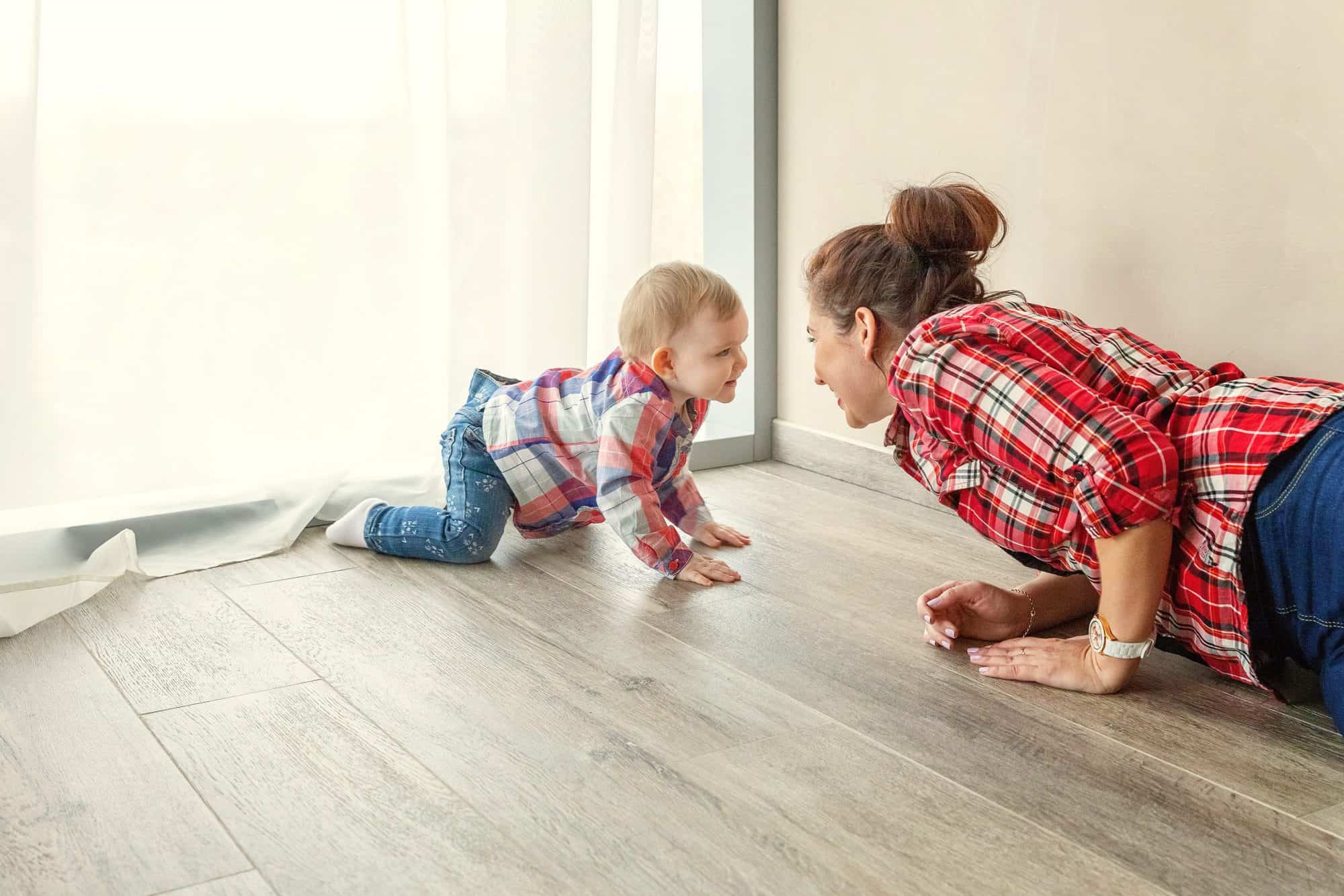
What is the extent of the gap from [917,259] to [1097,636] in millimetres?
505

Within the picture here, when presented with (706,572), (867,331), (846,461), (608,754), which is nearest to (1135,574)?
(867,331)

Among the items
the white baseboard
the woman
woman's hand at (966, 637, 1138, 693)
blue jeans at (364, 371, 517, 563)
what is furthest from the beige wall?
blue jeans at (364, 371, 517, 563)

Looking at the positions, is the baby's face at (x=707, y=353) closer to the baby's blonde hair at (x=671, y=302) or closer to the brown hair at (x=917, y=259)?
the baby's blonde hair at (x=671, y=302)

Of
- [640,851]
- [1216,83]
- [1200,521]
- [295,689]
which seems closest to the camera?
[640,851]

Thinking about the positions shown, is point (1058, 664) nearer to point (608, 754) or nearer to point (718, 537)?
point (608, 754)

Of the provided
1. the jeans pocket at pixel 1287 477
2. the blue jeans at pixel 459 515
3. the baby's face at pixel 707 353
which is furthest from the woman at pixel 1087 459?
the blue jeans at pixel 459 515

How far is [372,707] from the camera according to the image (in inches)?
56.7

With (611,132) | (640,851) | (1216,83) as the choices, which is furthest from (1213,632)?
(611,132)

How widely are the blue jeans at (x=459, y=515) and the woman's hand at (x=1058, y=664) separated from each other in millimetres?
814

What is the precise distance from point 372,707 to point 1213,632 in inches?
36.9

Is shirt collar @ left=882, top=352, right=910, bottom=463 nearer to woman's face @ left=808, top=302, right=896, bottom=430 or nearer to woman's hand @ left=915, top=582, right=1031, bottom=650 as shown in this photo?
woman's face @ left=808, top=302, right=896, bottom=430

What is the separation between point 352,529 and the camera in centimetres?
207

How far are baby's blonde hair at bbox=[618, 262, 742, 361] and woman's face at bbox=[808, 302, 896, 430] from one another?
0.93 feet

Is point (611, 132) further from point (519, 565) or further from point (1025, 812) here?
point (1025, 812)
